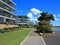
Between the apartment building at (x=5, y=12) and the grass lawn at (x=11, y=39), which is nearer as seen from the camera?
the grass lawn at (x=11, y=39)

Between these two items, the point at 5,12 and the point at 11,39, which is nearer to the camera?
the point at 11,39

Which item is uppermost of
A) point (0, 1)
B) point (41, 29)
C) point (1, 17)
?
point (0, 1)

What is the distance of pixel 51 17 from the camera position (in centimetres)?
8719

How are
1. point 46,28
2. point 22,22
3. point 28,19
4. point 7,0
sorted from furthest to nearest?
point 28,19
point 22,22
point 7,0
point 46,28

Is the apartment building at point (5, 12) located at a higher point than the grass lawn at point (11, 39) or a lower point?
higher

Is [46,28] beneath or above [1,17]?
beneath

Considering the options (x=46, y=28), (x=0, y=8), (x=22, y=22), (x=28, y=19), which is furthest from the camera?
(x=28, y=19)

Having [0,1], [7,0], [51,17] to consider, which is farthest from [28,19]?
[0,1]

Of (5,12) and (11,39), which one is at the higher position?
(5,12)

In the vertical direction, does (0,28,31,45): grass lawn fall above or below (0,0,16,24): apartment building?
below

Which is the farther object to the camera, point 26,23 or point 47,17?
point 26,23

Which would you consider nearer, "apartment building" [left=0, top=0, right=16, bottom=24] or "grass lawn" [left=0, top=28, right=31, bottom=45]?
"grass lawn" [left=0, top=28, right=31, bottom=45]

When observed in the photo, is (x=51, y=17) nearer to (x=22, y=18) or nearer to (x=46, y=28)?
(x=46, y=28)

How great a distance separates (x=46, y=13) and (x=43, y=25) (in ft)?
113
